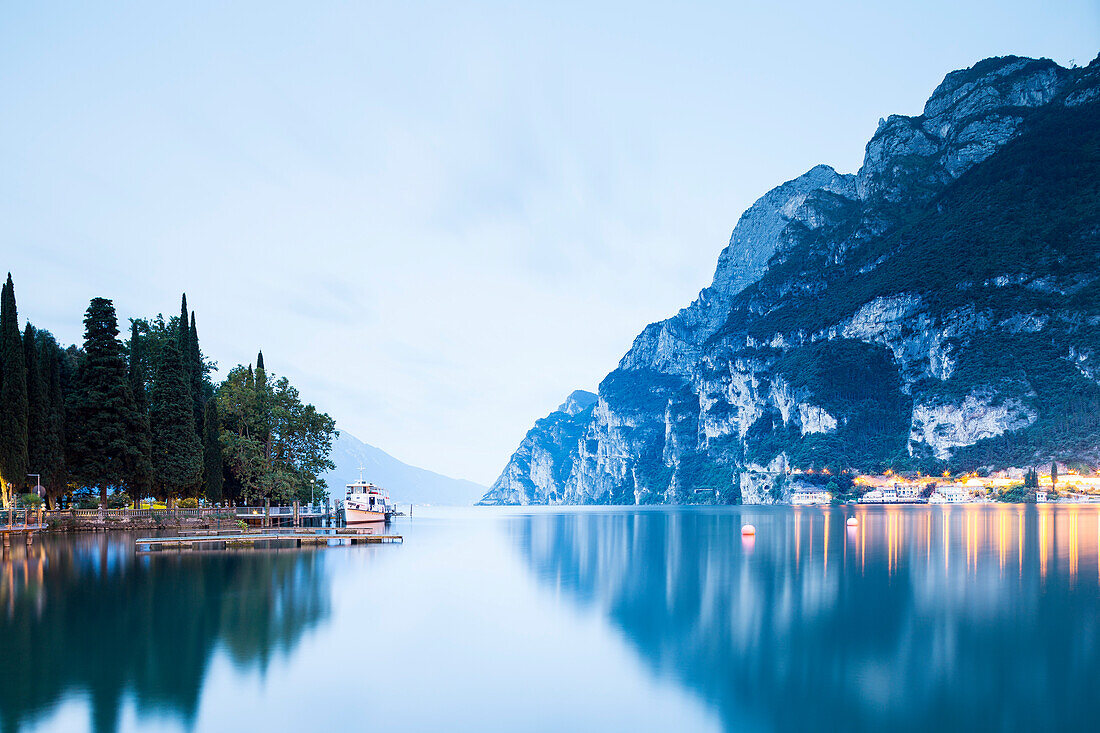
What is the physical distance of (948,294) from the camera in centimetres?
17638

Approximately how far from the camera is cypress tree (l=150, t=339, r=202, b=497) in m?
54.4

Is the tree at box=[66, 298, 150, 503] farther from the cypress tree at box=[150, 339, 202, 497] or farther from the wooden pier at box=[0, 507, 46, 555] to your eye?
the wooden pier at box=[0, 507, 46, 555]

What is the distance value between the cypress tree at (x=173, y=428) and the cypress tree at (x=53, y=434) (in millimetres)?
6062

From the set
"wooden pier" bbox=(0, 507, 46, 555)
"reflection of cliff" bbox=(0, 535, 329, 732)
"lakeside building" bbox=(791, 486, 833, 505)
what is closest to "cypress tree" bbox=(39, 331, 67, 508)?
"wooden pier" bbox=(0, 507, 46, 555)

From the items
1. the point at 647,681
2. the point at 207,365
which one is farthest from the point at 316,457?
the point at 647,681

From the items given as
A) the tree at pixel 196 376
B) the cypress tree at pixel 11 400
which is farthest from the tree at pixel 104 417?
the tree at pixel 196 376

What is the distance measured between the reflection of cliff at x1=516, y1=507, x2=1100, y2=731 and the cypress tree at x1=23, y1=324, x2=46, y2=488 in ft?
108

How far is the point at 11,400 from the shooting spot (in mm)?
45094

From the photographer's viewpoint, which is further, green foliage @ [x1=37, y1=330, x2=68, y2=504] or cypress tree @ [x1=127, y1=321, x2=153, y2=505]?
cypress tree @ [x1=127, y1=321, x2=153, y2=505]

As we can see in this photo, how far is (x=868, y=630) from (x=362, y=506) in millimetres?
60261

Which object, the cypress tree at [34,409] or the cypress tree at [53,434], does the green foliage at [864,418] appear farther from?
the cypress tree at [34,409]

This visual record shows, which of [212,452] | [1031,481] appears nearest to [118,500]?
[212,452]

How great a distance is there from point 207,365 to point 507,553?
41855 mm

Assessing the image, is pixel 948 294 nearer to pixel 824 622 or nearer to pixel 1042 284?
pixel 1042 284
